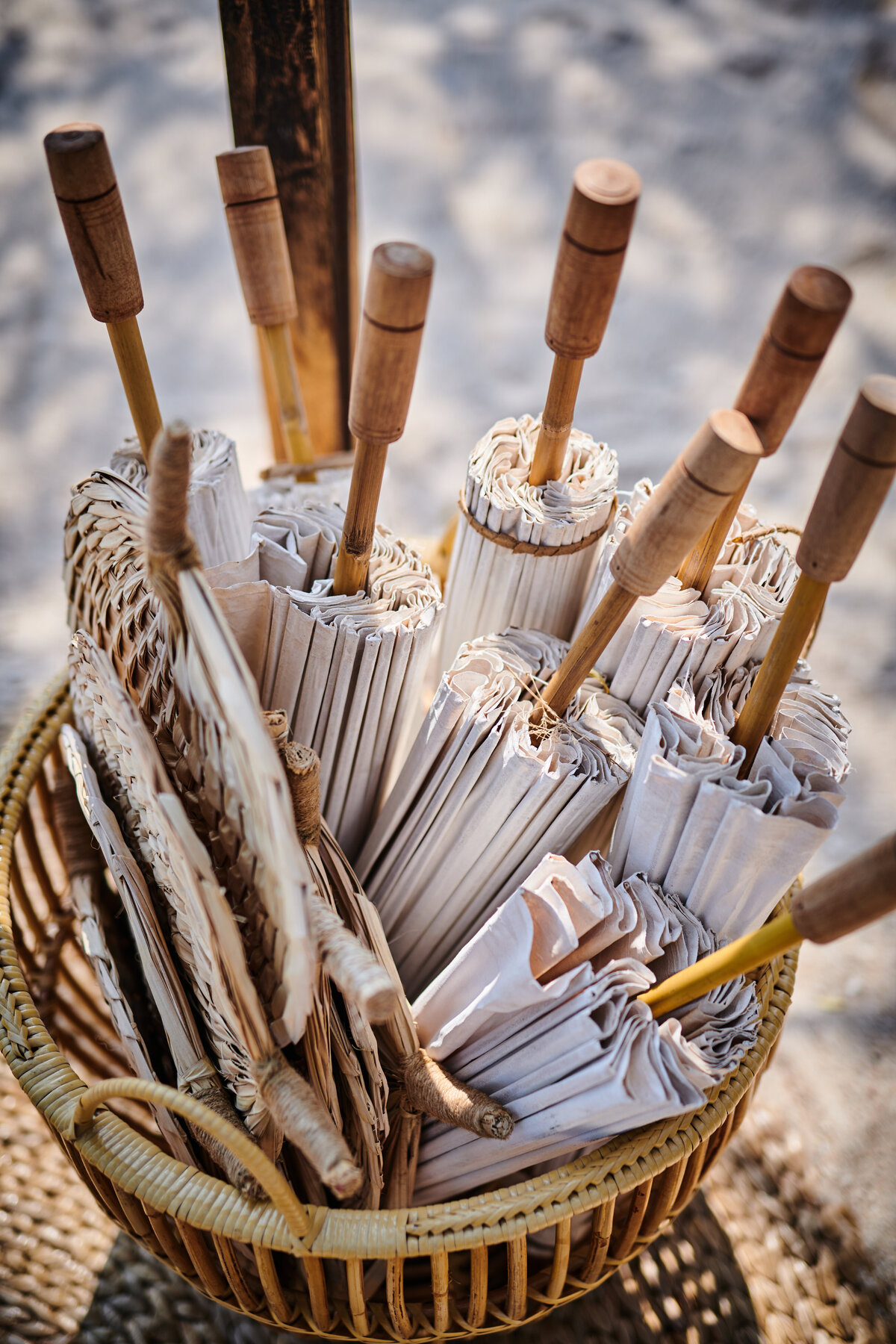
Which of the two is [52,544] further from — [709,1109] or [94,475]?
[709,1109]

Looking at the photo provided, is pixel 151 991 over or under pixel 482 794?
under

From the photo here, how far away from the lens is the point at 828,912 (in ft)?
1.22

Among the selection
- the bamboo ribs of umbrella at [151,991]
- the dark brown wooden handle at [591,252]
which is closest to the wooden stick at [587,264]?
the dark brown wooden handle at [591,252]

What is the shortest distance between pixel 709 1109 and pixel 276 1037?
0.23 meters

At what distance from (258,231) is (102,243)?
134mm

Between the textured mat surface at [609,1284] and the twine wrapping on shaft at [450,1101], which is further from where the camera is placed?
the textured mat surface at [609,1284]

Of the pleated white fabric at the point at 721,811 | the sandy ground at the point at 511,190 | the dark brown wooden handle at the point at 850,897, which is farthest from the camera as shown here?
the sandy ground at the point at 511,190

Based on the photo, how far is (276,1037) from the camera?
44 centimetres

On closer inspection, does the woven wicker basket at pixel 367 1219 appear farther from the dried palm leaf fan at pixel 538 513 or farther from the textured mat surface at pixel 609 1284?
the dried palm leaf fan at pixel 538 513

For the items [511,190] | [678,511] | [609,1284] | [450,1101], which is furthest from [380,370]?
[511,190]

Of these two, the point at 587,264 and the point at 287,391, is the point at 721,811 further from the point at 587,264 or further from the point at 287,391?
the point at 287,391

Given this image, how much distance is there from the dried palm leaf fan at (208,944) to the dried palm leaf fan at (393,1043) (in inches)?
2.2

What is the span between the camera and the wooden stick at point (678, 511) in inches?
15.0

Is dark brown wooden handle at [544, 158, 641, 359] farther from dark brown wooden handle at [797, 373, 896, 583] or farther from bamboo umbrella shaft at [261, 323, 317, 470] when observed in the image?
bamboo umbrella shaft at [261, 323, 317, 470]
